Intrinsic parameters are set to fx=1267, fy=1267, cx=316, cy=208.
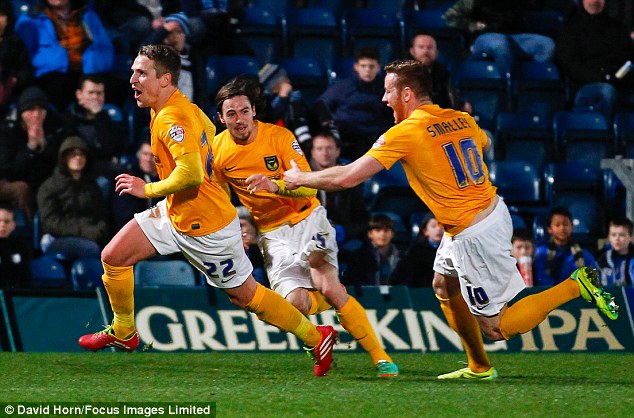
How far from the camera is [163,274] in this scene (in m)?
11.2

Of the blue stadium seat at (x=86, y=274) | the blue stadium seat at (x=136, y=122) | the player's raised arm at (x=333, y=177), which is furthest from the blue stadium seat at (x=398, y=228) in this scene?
the player's raised arm at (x=333, y=177)

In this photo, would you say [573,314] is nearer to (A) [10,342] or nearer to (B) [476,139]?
(B) [476,139]

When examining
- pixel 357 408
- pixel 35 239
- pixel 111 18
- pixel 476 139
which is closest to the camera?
pixel 357 408

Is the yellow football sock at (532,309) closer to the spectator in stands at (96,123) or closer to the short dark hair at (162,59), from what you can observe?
the short dark hair at (162,59)

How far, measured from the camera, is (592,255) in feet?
38.1

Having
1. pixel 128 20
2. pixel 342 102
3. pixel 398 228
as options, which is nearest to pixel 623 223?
pixel 398 228

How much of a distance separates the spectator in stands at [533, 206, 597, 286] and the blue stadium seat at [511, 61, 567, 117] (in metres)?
2.81

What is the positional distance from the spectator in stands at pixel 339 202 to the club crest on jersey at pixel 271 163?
2.76 metres

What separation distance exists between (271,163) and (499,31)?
6.45 metres

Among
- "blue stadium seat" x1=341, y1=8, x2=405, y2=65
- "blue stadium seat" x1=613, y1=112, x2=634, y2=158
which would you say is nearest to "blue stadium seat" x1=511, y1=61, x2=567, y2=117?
"blue stadium seat" x1=613, y1=112, x2=634, y2=158

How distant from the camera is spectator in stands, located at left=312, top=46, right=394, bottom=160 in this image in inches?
484

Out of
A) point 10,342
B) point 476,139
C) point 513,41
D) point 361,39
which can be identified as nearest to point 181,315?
point 10,342

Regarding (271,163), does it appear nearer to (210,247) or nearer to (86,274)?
(210,247)

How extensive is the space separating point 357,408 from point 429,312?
4148 millimetres
